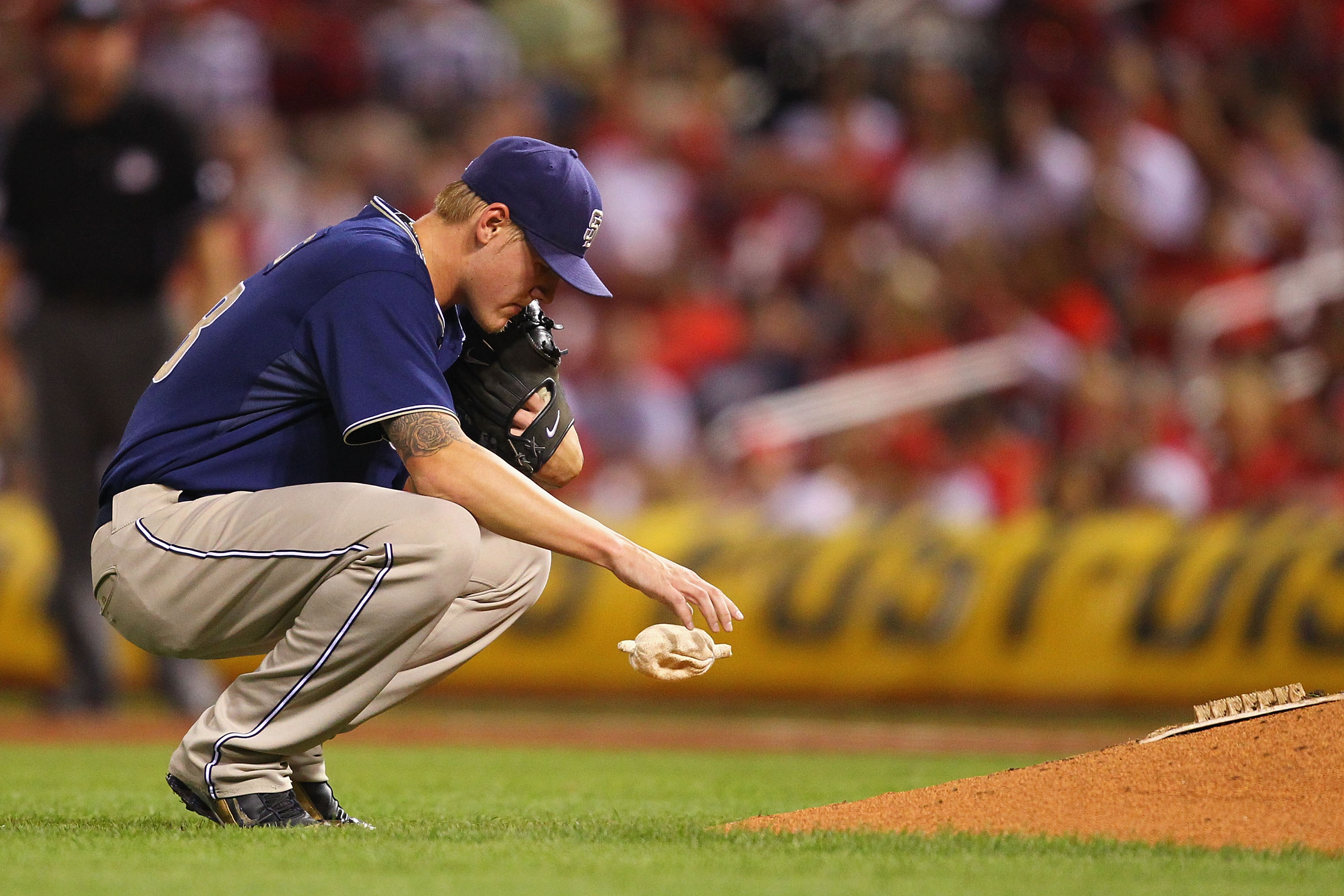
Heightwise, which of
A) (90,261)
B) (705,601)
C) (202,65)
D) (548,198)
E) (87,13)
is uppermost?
(202,65)

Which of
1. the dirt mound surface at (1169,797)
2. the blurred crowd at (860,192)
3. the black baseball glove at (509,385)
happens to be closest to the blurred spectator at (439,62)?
the blurred crowd at (860,192)

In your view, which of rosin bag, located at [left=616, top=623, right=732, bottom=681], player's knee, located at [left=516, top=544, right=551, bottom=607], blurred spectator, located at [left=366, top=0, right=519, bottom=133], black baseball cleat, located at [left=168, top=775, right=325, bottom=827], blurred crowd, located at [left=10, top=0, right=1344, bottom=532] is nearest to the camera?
rosin bag, located at [left=616, top=623, right=732, bottom=681]

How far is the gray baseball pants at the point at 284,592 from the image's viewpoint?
416 centimetres

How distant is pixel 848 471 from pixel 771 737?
9.39ft

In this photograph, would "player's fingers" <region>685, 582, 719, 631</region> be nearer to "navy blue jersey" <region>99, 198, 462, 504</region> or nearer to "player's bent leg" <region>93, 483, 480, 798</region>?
"player's bent leg" <region>93, 483, 480, 798</region>

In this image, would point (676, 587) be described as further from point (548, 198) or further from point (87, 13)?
point (87, 13)

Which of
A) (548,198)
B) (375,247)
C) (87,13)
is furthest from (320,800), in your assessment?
(87,13)

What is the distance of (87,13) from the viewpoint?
27.3 ft

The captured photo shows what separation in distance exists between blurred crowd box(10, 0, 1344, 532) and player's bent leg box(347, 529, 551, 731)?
5019mm

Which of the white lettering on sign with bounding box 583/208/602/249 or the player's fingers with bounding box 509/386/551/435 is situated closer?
the white lettering on sign with bounding box 583/208/602/249

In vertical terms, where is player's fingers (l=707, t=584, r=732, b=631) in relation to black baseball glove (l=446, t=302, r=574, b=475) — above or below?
below

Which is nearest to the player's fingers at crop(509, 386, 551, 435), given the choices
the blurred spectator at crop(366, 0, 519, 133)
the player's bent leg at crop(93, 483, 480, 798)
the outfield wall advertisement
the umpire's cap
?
the player's bent leg at crop(93, 483, 480, 798)

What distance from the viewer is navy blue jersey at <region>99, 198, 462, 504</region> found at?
414 cm

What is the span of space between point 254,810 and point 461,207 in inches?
60.5
